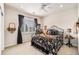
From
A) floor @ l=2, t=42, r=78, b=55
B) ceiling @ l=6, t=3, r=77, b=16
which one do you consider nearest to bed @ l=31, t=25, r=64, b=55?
floor @ l=2, t=42, r=78, b=55

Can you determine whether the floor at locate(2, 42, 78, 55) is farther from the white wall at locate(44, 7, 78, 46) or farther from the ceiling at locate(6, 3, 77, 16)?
the ceiling at locate(6, 3, 77, 16)

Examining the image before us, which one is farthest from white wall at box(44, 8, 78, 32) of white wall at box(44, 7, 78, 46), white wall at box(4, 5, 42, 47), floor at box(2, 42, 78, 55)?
white wall at box(4, 5, 42, 47)

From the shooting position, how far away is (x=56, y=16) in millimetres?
1732

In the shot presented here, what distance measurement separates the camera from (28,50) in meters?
1.71

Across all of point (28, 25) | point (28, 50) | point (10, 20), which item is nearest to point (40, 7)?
point (28, 25)

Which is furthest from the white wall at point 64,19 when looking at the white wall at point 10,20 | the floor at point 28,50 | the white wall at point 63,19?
the white wall at point 10,20

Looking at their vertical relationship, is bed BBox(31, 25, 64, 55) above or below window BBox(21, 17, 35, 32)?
below

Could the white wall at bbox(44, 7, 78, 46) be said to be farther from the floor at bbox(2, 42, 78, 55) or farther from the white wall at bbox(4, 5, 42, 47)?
the white wall at bbox(4, 5, 42, 47)

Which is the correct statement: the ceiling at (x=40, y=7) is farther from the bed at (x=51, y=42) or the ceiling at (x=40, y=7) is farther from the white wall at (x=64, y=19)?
the bed at (x=51, y=42)

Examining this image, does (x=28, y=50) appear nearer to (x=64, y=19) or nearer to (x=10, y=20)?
(x=10, y=20)

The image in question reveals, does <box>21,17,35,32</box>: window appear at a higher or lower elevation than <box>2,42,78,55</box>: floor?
higher

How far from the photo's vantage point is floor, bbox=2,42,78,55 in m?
1.67

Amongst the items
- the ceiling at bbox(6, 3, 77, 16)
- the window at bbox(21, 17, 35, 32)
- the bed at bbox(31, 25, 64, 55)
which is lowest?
the bed at bbox(31, 25, 64, 55)
